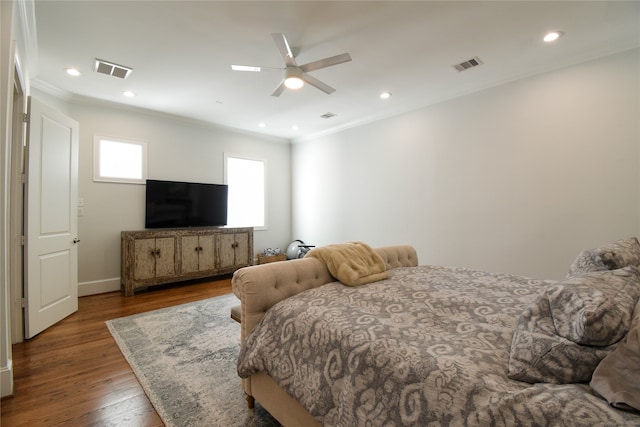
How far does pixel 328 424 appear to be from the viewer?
1.17m

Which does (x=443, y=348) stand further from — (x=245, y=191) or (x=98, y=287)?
(x=245, y=191)

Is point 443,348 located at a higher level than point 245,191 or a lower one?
lower

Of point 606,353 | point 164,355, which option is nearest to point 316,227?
point 164,355

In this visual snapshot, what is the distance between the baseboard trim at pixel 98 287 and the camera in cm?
407

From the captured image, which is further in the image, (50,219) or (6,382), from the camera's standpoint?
(50,219)

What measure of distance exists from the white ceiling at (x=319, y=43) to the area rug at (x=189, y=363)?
112 inches

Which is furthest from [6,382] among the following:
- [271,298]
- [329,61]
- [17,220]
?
[329,61]

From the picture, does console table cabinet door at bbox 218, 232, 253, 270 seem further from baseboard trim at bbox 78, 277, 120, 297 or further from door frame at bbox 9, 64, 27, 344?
door frame at bbox 9, 64, 27, 344

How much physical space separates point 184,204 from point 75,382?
10.6ft

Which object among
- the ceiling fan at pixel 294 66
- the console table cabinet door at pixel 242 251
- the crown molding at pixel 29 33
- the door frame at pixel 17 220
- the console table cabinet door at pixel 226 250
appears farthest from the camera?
the console table cabinet door at pixel 242 251

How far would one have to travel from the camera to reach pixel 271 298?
1687 millimetres

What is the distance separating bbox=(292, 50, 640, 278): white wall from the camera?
9.46 ft

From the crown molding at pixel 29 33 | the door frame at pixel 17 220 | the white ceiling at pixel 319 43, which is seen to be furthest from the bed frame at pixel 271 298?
the crown molding at pixel 29 33

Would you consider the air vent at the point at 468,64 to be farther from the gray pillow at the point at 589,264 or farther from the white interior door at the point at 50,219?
the white interior door at the point at 50,219
